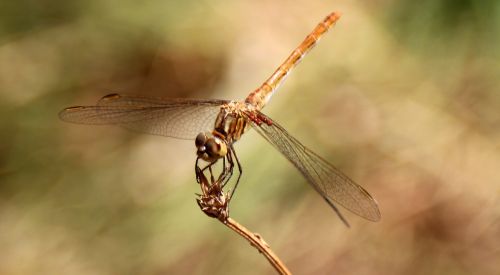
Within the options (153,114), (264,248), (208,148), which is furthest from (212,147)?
(264,248)

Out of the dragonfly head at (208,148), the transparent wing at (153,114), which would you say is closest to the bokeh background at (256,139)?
the transparent wing at (153,114)

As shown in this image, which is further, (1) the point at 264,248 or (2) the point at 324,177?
(2) the point at 324,177

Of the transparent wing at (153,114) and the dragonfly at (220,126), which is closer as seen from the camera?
the dragonfly at (220,126)

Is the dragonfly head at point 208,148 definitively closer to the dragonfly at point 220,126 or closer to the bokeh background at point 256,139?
the dragonfly at point 220,126

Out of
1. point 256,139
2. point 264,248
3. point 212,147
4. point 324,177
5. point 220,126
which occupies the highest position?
point 256,139

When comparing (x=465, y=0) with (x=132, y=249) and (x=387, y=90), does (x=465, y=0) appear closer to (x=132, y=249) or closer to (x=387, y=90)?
(x=387, y=90)

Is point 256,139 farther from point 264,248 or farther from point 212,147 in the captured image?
point 264,248

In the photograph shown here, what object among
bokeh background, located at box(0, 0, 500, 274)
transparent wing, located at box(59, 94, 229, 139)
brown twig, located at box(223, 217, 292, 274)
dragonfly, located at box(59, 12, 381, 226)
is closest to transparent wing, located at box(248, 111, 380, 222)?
dragonfly, located at box(59, 12, 381, 226)
